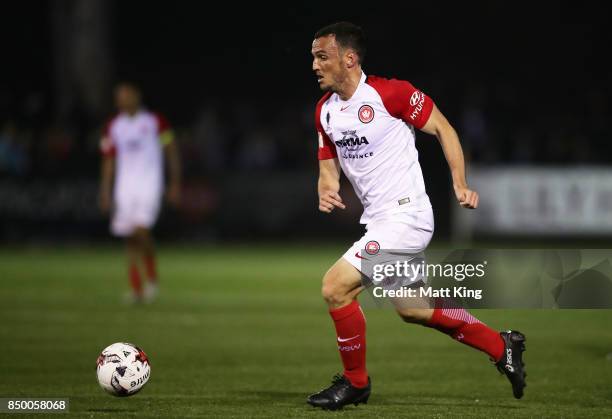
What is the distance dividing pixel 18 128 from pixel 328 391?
1796 centimetres

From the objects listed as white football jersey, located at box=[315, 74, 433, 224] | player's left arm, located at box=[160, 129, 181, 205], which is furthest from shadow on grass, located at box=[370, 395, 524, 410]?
player's left arm, located at box=[160, 129, 181, 205]

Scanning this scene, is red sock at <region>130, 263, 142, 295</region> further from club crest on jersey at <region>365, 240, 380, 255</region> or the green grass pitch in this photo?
club crest on jersey at <region>365, 240, 380, 255</region>

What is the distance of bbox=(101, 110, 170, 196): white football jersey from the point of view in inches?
576

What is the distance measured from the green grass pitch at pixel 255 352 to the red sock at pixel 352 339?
21 centimetres

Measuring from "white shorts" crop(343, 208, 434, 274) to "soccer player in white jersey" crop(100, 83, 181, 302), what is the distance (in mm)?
7219

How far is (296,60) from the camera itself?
3525 centimetres

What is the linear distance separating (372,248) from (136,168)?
782 cm

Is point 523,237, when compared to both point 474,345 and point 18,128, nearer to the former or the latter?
point 18,128

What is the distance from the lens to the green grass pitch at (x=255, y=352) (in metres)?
7.72

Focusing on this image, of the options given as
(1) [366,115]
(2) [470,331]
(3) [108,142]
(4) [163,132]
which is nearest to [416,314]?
(2) [470,331]

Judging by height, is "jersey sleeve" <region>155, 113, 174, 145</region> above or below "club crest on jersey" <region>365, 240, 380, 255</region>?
above

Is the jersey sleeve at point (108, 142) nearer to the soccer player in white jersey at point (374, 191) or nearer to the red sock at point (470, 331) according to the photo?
the soccer player in white jersey at point (374, 191)

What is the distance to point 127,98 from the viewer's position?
14.4 m

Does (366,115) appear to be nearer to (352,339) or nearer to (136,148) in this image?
(352,339)
